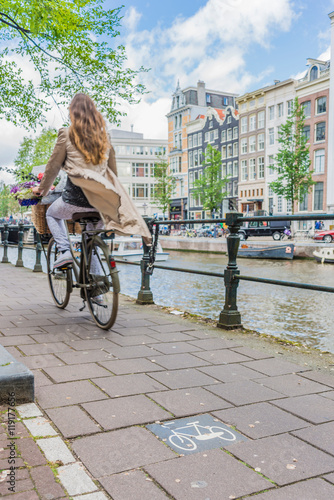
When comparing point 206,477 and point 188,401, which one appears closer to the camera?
point 206,477

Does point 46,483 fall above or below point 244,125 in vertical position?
below

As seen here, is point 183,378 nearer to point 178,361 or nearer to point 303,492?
point 178,361

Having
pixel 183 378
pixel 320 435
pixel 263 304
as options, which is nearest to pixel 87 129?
pixel 183 378

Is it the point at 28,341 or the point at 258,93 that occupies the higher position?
the point at 258,93

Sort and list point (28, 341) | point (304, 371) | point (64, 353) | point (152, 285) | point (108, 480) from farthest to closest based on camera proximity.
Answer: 1. point (152, 285)
2. point (28, 341)
3. point (64, 353)
4. point (304, 371)
5. point (108, 480)

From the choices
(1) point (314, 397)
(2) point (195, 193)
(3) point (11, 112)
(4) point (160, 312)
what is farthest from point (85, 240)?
(2) point (195, 193)

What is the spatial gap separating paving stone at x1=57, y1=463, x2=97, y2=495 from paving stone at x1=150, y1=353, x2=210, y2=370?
53.7 inches

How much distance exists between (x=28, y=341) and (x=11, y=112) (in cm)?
1306

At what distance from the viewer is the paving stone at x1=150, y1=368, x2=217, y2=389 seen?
286cm

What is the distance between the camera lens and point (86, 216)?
4391mm

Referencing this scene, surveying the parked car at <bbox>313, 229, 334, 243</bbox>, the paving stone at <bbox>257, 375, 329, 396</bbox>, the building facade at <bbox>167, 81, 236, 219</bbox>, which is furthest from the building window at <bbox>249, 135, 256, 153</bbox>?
the paving stone at <bbox>257, 375, 329, 396</bbox>

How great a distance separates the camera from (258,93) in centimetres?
4984

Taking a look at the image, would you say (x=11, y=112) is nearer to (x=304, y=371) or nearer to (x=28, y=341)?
(x=28, y=341)

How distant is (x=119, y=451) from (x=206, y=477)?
1.23 feet
